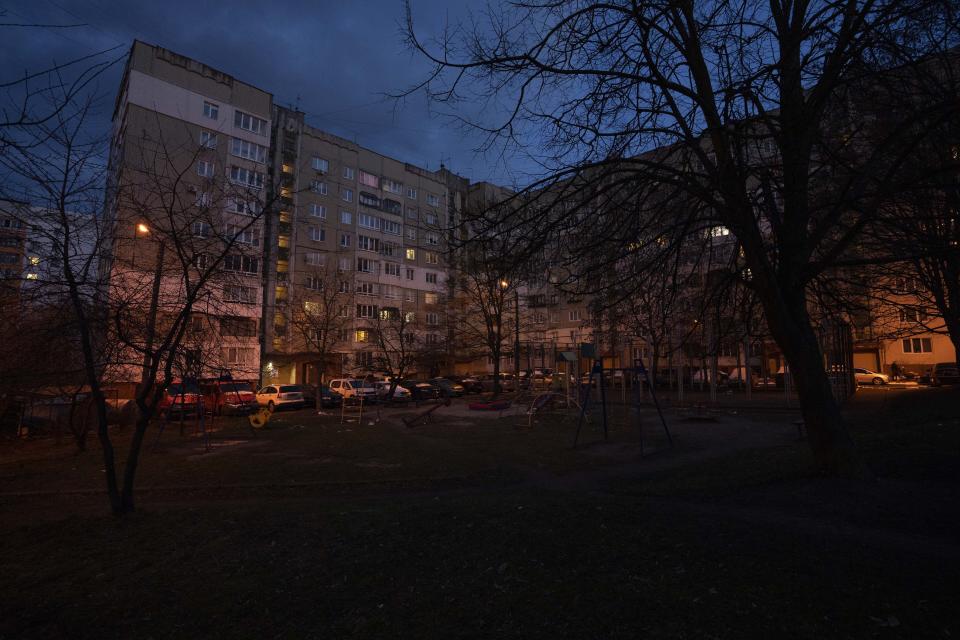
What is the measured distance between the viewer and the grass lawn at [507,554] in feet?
12.8

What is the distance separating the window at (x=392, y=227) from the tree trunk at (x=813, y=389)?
54030 mm

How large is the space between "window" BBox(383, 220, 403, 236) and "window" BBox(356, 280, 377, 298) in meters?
6.64

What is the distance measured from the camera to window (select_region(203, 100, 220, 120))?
41.6 m

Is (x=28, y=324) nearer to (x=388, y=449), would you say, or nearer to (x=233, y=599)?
(x=233, y=599)

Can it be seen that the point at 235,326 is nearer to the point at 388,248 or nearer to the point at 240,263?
the point at 240,263

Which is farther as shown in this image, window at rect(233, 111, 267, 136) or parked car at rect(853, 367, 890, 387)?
window at rect(233, 111, 267, 136)

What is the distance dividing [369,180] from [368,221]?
4.85 m

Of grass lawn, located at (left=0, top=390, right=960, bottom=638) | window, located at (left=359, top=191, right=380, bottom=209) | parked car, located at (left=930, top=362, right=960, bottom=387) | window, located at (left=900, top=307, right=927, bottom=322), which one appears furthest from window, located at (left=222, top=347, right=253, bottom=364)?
parked car, located at (left=930, top=362, right=960, bottom=387)

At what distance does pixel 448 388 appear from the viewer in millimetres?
39312

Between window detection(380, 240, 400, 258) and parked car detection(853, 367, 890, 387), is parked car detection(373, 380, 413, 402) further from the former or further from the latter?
parked car detection(853, 367, 890, 387)

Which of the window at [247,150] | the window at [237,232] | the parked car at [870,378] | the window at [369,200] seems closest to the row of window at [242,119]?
the window at [247,150]

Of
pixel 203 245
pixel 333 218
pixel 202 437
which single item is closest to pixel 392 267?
pixel 333 218

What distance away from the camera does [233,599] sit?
15.6ft

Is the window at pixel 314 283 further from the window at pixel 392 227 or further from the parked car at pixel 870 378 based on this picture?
the parked car at pixel 870 378
